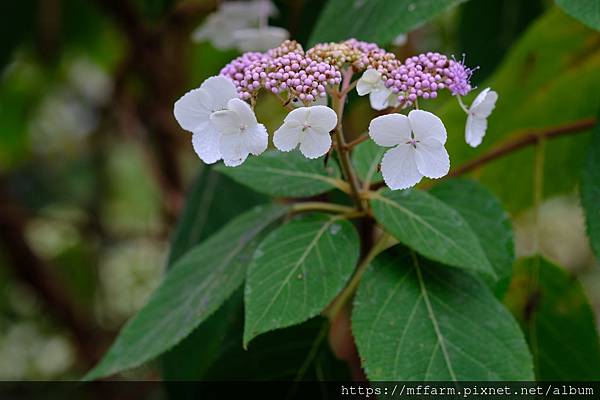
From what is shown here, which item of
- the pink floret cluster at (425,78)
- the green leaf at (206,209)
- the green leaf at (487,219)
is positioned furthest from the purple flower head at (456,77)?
the green leaf at (206,209)

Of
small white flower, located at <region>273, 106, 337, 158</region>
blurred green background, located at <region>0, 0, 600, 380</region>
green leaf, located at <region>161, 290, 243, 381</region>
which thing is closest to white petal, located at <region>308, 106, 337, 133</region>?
small white flower, located at <region>273, 106, 337, 158</region>

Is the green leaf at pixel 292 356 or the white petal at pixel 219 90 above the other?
the white petal at pixel 219 90

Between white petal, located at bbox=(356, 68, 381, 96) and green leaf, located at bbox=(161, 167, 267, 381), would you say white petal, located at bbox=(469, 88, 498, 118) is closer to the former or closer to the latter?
white petal, located at bbox=(356, 68, 381, 96)

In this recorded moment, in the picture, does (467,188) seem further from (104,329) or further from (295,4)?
(104,329)

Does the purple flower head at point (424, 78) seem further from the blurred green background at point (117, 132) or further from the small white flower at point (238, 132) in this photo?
the blurred green background at point (117, 132)

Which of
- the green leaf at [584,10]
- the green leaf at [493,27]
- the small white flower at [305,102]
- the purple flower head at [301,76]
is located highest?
the green leaf at [584,10]

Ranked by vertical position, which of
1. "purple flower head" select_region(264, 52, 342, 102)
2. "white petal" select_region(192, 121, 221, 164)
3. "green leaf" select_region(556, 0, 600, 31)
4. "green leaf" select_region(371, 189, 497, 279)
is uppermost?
"green leaf" select_region(556, 0, 600, 31)
